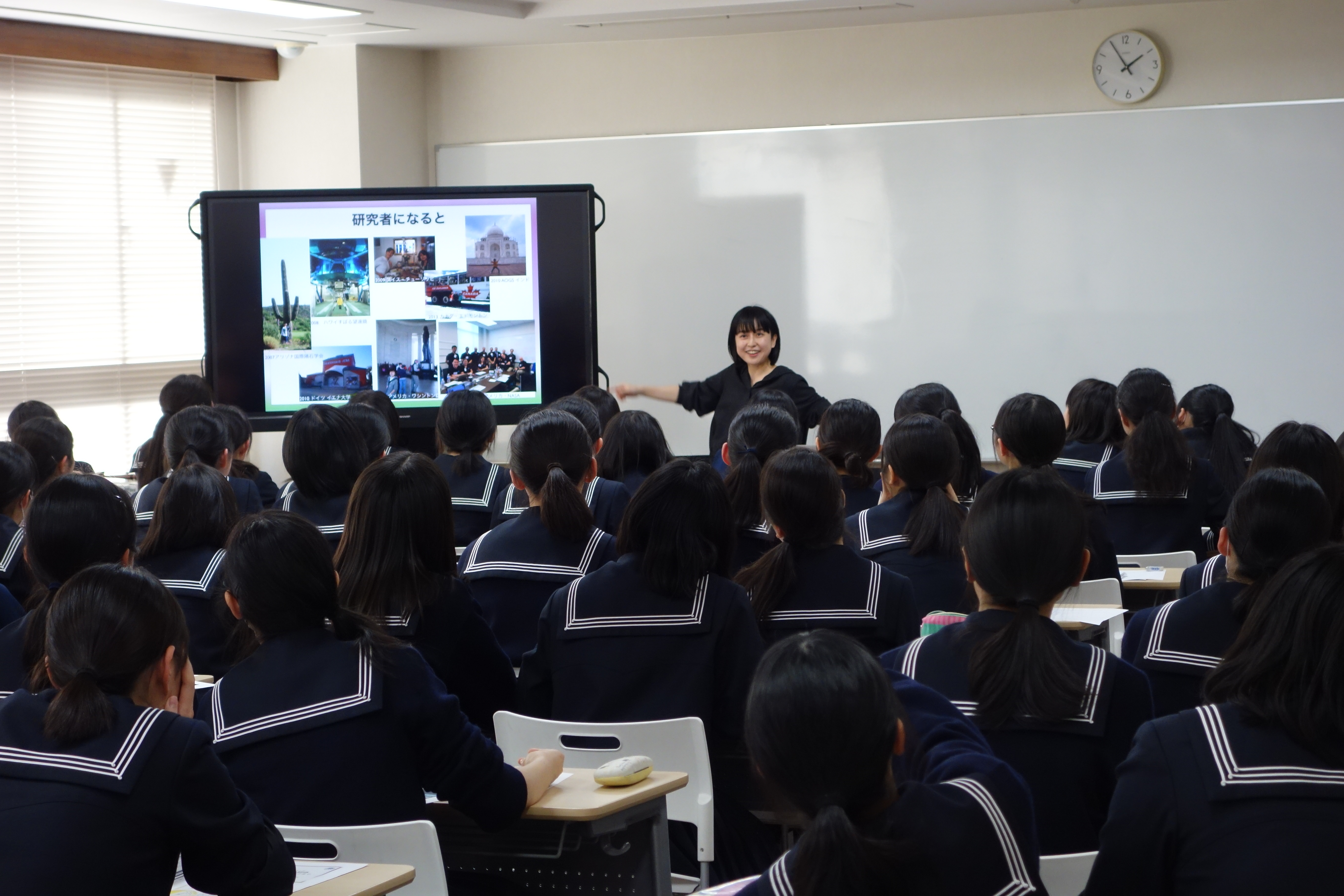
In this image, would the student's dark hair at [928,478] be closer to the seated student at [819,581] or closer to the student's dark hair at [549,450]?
the seated student at [819,581]

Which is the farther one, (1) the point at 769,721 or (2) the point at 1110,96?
(2) the point at 1110,96

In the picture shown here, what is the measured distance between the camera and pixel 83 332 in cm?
662

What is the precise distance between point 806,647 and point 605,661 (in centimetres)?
143

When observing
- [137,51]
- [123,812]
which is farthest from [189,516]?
[137,51]

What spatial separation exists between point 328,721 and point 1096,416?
3.41m

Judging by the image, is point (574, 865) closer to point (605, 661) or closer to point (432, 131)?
point (605, 661)

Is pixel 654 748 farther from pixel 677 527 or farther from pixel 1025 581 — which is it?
pixel 1025 581

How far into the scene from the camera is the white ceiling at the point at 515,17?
597cm

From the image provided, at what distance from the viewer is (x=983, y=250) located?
259 inches

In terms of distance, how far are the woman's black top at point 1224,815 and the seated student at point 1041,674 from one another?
1.41 feet

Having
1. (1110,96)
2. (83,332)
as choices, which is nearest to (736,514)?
(1110,96)

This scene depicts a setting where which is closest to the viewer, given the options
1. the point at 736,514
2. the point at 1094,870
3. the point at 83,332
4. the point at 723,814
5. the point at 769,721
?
the point at 769,721

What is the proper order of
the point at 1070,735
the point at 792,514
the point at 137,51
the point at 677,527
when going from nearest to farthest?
the point at 1070,735, the point at 677,527, the point at 792,514, the point at 137,51

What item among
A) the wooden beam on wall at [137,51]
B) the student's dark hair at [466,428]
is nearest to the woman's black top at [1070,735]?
the student's dark hair at [466,428]
